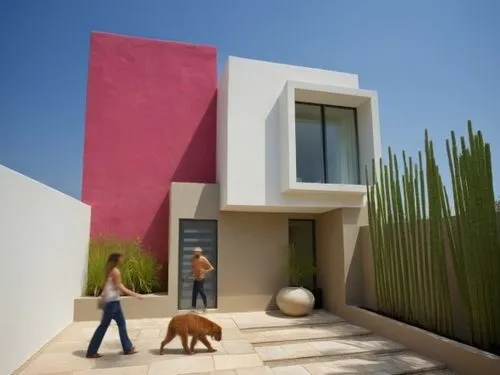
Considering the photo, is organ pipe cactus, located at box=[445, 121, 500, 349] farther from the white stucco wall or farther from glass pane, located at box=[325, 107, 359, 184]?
glass pane, located at box=[325, 107, 359, 184]

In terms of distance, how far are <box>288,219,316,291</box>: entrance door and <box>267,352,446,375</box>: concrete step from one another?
418 cm

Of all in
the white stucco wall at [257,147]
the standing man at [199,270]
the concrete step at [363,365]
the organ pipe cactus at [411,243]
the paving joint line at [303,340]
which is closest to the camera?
the concrete step at [363,365]

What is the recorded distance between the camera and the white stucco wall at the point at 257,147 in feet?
25.8

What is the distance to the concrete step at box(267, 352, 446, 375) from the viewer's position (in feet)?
15.6

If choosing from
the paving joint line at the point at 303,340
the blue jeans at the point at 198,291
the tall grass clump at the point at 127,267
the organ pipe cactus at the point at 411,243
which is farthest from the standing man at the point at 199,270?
the organ pipe cactus at the point at 411,243

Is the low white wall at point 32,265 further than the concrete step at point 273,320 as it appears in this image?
No

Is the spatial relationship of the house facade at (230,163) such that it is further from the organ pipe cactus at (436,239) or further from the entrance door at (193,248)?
the organ pipe cactus at (436,239)

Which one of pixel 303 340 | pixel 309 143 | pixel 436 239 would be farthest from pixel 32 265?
pixel 436 239

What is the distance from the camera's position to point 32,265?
16.3 feet

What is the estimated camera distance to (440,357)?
5.06 m

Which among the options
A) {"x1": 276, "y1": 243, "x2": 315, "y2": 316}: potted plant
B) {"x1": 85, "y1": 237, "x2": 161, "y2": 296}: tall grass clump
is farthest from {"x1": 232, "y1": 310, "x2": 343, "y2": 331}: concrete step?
{"x1": 85, "y1": 237, "x2": 161, "y2": 296}: tall grass clump

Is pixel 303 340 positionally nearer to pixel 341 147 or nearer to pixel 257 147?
pixel 257 147

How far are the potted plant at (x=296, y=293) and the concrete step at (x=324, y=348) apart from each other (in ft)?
5.22

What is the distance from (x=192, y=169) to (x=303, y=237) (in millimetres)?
3675
